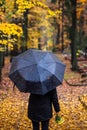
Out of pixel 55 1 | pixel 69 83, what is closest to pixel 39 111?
pixel 69 83

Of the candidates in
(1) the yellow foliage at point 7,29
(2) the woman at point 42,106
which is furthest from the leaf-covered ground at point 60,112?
(1) the yellow foliage at point 7,29

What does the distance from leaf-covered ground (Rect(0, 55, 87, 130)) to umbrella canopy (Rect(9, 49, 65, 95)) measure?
3078 mm

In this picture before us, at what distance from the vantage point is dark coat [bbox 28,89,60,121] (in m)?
7.07

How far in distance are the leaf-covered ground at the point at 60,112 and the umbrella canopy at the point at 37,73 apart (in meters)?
3.08

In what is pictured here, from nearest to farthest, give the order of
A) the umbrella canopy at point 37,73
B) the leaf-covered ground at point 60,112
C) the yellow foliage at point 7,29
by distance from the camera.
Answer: the umbrella canopy at point 37,73 < the leaf-covered ground at point 60,112 < the yellow foliage at point 7,29

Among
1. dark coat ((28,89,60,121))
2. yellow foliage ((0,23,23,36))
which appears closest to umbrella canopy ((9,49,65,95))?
dark coat ((28,89,60,121))

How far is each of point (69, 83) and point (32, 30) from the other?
764 inches

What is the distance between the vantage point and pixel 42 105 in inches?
279

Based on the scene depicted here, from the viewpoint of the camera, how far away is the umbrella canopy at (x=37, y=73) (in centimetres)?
677

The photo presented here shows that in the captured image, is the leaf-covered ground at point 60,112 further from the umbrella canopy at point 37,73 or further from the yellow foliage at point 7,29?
the umbrella canopy at point 37,73

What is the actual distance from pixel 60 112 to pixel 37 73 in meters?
4.93

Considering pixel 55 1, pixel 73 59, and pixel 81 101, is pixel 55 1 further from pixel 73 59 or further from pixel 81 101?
pixel 81 101

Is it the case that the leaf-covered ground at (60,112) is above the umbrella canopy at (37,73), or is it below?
below

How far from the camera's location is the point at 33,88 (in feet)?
22.2
